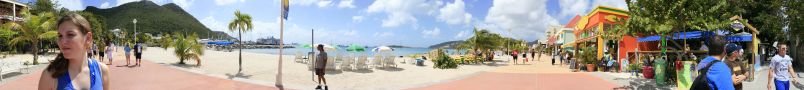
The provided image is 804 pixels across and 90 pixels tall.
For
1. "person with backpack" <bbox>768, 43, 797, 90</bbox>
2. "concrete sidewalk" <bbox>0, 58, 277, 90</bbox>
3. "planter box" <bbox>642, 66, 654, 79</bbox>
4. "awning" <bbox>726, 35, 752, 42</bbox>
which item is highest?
"awning" <bbox>726, 35, 752, 42</bbox>

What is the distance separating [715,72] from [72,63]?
4.04m

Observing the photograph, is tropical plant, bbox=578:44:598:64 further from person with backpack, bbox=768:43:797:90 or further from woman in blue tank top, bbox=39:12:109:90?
woman in blue tank top, bbox=39:12:109:90

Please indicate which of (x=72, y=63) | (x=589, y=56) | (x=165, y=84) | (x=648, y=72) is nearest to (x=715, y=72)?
(x=72, y=63)

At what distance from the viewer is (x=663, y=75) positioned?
9.01 metres

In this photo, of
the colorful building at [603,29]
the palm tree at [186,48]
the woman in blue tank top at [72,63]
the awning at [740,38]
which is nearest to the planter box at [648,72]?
the awning at [740,38]

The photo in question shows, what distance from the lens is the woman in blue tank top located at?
1.69 m

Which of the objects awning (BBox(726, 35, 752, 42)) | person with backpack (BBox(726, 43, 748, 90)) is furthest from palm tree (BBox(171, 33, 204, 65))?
awning (BBox(726, 35, 752, 42))

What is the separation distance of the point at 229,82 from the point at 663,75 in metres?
8.23

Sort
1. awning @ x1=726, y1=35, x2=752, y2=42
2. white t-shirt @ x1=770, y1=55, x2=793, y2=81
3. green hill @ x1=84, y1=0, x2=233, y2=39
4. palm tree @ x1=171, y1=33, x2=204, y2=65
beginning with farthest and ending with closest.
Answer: green hill @ x1=84, y1=0, x2=233, y2=39 → awning @ x1=726, y1=35, x2=752, y2=42 → palm tree @ x1=171, y1=33, x2=204, y2=65 → white t-shirt @ x1=770, y1=55, x2=793, y2=81

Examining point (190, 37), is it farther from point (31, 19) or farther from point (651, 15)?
point (651, 15)

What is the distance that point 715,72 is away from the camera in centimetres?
373

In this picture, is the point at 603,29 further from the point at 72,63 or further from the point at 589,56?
the point at 72,63

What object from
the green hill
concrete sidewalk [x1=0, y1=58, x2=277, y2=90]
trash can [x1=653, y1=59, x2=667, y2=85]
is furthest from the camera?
the green hill

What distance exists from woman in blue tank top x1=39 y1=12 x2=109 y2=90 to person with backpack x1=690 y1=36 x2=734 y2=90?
3.97 metres
